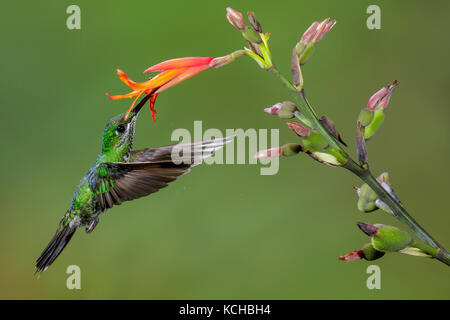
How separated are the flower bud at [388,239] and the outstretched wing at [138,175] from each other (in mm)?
409

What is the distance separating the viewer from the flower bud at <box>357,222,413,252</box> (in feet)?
2.89

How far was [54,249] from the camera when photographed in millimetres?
1481

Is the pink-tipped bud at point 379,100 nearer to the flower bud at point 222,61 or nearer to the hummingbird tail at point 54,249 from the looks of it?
the flower bud at point 222,61

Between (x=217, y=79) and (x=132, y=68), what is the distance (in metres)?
0.43

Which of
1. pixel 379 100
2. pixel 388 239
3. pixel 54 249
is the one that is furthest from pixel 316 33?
pixel 54 249

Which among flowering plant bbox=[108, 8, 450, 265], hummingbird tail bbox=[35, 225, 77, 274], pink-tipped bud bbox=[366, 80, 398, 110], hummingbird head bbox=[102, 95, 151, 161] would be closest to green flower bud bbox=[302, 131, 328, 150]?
flowering plant bbox=[108, 8, 450, 265]

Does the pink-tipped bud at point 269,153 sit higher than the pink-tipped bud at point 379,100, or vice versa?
the pink-tipped bud at point 379,100

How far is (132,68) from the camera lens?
2.72 m

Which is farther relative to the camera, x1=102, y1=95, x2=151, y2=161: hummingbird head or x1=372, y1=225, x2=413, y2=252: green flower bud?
x1=102, y1=95, x2=151, y2=161: hummingbird head

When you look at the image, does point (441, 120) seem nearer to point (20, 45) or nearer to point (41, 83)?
point (41, 83)

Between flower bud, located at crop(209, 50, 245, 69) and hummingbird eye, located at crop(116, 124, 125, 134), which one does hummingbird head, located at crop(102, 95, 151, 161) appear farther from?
flower bud, located at crop(209, 50, 245, 69)

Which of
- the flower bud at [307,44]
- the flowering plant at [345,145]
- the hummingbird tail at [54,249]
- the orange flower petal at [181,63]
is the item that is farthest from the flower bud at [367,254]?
the hummingbird tail at [54,249]

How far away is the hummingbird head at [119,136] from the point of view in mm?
1344

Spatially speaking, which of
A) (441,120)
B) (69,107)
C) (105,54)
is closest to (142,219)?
(69,107)
